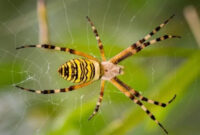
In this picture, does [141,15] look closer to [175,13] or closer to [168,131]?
[175,13]

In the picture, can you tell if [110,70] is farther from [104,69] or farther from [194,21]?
[194,21]

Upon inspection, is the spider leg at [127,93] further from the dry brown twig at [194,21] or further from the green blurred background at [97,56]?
the dry brown twig at [194,21]

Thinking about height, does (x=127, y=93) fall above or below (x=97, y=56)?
below

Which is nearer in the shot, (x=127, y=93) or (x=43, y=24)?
(x=43, y=24)

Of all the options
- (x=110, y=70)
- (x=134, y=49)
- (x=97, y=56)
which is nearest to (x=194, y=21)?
(x=134, y=49)

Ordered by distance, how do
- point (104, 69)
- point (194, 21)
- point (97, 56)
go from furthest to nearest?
point (104, 69) → point (97, 56) → point (194, 21)

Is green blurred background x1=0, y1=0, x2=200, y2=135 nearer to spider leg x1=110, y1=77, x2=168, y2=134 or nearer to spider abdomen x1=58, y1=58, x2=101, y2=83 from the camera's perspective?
spider leg x1=110, y1=77, x2=168, y2=134

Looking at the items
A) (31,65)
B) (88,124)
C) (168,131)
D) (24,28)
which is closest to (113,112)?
(88,124)
